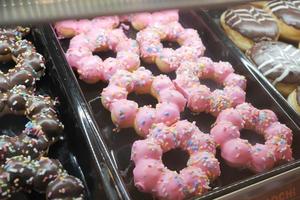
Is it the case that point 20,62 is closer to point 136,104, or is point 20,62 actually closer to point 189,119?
point 136,104

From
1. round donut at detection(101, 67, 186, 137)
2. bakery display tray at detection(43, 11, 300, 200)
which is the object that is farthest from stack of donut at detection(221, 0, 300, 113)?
round donut at detection(101, 67, 186, 137)

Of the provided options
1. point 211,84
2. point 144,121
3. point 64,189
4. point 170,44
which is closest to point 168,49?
point 170,44

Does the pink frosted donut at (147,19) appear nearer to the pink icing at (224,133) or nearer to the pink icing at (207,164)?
the pink icing at (224,133)

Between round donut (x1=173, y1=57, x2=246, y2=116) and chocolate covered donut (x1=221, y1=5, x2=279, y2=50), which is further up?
chocolate covered donut (x1=221, y1=5, x2=279, y2=50)

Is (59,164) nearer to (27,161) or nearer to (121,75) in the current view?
(27,161)

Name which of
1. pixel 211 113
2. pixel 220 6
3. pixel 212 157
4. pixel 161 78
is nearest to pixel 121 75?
pixel 161 78

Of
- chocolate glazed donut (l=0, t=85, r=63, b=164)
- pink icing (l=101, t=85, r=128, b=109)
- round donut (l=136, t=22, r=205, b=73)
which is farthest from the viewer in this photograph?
round donut (l=136, t=22, r=205, b=73)

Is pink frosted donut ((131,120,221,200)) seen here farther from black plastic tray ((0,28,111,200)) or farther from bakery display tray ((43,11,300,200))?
black plastic tray ((0,28,111,200))
